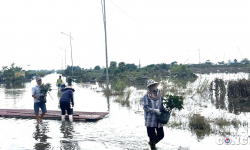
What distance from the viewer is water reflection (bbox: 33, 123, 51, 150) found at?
24.5ft

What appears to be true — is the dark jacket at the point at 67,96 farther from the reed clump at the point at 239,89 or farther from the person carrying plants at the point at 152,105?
the reed clump at the point at 239,89

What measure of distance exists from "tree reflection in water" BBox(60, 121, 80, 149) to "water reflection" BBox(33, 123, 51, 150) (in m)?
0.44

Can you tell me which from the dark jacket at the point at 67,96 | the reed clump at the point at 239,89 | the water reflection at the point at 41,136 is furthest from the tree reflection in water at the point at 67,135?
the reed clump at the point at 239,89

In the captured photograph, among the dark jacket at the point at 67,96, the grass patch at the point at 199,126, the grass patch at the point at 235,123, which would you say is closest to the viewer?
the grass patch at the point at 199,126

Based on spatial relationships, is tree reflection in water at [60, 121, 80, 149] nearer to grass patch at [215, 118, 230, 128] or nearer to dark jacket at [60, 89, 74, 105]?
dark jacket at [60, 89, 74, 105]

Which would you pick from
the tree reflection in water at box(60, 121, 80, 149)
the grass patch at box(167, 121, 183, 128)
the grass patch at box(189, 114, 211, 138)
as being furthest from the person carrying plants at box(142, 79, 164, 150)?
the grass patch at box(167, 121, 183, 128)

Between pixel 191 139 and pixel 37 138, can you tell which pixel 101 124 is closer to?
pixel 37 138

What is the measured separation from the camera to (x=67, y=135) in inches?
343

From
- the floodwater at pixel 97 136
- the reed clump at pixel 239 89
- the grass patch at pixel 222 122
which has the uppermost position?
the reed clump at pixel 239 89

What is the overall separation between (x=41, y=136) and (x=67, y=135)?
2.74ft

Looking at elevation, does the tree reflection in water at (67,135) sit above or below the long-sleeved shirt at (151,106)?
below

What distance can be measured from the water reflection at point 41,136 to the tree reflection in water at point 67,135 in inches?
17.2

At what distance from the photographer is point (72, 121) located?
436 inches

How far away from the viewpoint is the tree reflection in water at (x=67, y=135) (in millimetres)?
7414
